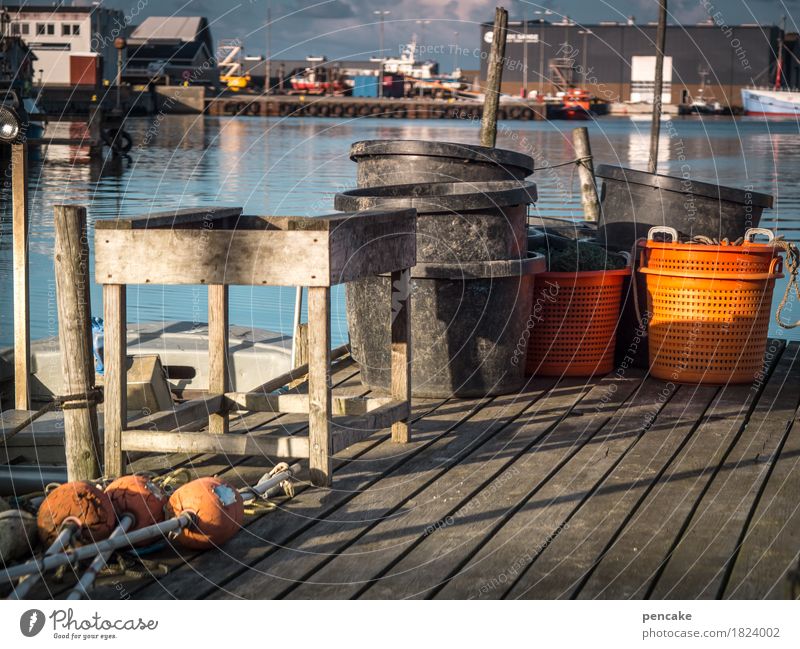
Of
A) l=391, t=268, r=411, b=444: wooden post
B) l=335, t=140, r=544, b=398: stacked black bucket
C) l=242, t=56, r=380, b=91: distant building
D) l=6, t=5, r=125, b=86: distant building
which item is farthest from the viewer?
l=242, t=56, r=380, b=91: distant building

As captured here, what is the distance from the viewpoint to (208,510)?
3629mm

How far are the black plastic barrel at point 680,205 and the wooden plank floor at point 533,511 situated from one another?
54.4 inches

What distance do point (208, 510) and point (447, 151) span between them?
2.95m

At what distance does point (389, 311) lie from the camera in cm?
566

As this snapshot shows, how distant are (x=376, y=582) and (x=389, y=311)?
2.45 metres

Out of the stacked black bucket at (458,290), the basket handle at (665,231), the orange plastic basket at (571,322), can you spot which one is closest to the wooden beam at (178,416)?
the stacked black bucket at (458,290)

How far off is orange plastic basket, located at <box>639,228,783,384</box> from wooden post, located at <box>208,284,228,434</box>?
2427mm

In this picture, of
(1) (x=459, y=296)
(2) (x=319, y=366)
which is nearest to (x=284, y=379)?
(1) (x=459, y=296)

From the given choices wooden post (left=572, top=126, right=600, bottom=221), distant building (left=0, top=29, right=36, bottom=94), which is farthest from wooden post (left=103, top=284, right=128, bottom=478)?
distant building (left=0, top=29, right=36, bottom=94)

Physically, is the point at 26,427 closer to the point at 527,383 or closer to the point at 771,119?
the point at 527,383

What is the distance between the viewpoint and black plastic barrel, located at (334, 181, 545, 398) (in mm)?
5578

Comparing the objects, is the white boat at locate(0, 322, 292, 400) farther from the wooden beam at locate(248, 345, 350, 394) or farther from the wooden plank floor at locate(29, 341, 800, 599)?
the wooden plank floor at locate(29, 341, 800, 599)

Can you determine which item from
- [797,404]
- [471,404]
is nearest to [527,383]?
[471,404]

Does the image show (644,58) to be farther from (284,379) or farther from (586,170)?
(284,379)
